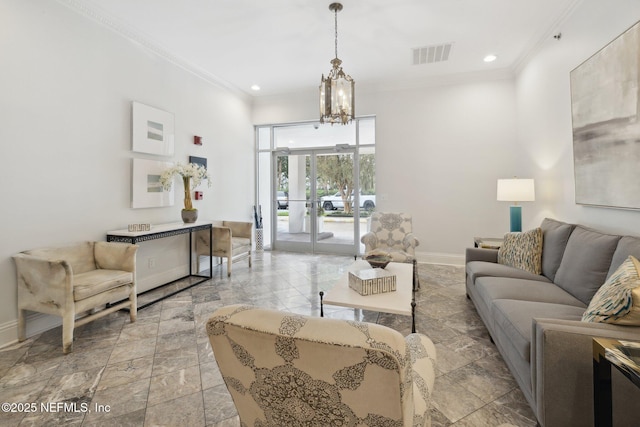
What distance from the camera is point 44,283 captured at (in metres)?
2.37

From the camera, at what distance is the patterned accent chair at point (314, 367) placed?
2.23 feet

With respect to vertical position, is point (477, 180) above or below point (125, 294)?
Result: above

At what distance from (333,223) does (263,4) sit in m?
3.87

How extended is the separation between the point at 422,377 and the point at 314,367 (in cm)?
63

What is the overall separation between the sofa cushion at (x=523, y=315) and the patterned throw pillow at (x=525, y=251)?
2.91ft

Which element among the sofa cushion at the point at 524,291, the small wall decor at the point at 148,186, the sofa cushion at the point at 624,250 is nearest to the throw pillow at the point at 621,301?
the sofa cushion at the point at 624,250

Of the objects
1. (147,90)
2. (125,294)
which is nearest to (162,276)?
(125,294)

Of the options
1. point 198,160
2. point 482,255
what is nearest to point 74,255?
point 198,160

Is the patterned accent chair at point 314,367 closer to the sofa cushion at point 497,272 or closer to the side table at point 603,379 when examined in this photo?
the side table at point 603,379

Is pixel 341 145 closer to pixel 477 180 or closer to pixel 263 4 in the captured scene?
pixel 477 180

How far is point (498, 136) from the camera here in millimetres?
4801

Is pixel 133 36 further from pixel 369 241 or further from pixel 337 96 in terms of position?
pixel 369 241

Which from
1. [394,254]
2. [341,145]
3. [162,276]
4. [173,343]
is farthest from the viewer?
[341,145]

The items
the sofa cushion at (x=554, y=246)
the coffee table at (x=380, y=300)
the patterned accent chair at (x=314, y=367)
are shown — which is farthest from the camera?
the sofa cushion at (x=554, y=246)
